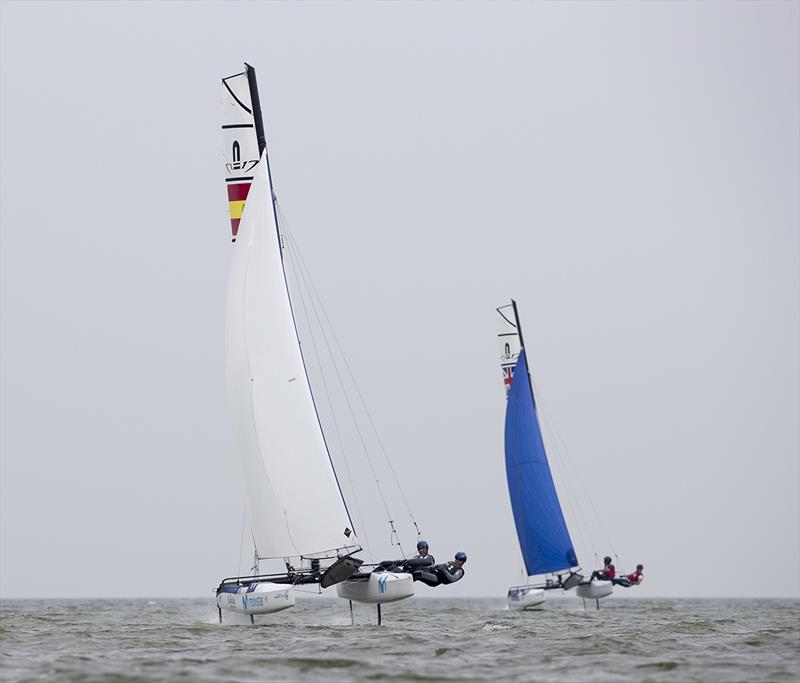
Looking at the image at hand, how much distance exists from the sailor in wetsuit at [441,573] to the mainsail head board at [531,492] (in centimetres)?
2307

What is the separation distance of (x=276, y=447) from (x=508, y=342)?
27.5 metres

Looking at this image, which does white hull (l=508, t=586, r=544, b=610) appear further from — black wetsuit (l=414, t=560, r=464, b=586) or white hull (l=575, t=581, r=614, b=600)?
black wetsuit (l=414, t=560, r=464, b=586)

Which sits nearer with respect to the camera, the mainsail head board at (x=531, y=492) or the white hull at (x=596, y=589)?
the white hull at (x=596, y=589)

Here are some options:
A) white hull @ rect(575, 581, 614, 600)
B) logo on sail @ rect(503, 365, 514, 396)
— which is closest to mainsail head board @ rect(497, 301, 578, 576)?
logo on sail @ rect(503, 365, 514, 396)

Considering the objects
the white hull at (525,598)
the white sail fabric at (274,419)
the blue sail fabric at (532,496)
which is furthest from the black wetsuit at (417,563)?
the blue sail fabric at (532,496)

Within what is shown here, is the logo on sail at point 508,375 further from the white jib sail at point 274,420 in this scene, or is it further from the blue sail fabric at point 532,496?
the white jib sail at point 274,420

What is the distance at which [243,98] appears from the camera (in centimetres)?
3031

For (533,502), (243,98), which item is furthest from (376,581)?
(533,502)

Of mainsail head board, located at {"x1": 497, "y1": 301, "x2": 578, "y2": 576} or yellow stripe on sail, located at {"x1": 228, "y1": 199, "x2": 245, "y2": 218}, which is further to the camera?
mainsail head board, located at {"x1": 497, "y1": 301, "x2": 578, "y2": 576}

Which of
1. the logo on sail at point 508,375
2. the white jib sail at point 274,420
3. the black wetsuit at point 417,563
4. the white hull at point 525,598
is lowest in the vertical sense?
the black wetsuit at point 417,563

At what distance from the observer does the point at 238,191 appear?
30.0 meters

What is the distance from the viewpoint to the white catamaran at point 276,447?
2578 centimetres

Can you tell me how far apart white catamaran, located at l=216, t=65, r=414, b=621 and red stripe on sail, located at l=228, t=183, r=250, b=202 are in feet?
1.66

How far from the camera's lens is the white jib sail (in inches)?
1058
